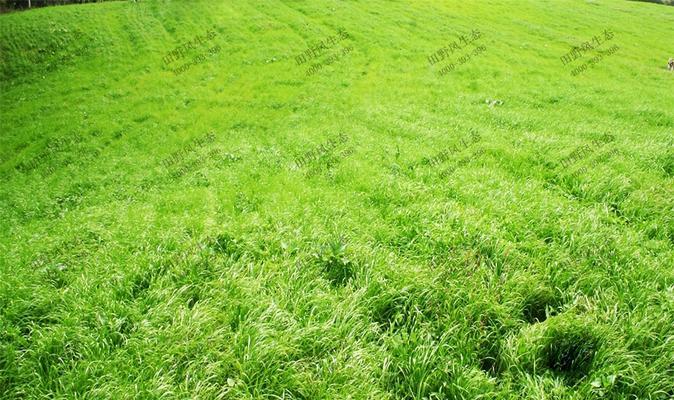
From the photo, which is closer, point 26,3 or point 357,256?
point 357,256

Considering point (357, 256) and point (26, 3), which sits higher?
point (26, 3)

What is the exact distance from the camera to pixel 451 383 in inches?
181

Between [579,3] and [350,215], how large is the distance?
5968cm

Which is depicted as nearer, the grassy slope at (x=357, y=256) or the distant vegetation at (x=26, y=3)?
the grassy slope at (x=357, y=256)

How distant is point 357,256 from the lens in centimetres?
698

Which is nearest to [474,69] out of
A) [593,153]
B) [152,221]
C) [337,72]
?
[337,72]

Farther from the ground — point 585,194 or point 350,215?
point 585,194

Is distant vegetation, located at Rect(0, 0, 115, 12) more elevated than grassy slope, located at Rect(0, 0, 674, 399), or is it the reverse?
distant vegetation, located at Rect(0, 0, 115, 12)

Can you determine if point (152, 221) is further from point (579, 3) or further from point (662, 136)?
point (579, 3)

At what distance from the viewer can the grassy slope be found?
477cm

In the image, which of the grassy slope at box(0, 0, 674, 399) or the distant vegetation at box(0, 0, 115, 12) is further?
the distant vegetation at box(0, 0, 115, 12)

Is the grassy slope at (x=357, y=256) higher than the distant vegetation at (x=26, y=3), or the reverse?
the distant vegetation at (x=26, y=3)

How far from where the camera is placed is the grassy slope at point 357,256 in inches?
188

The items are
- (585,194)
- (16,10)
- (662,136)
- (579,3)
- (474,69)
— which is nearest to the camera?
(585,194)
